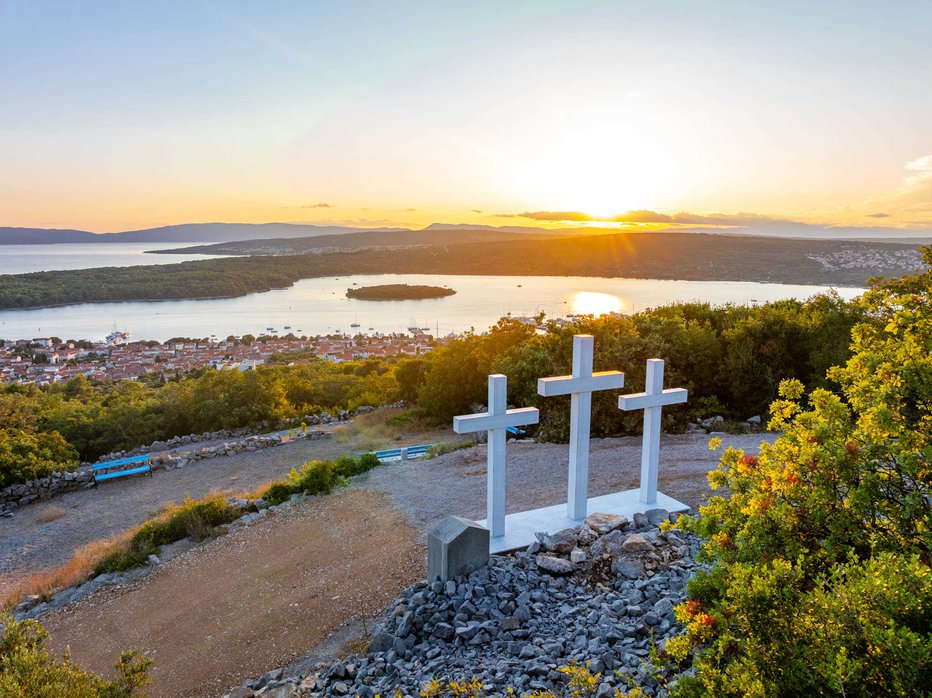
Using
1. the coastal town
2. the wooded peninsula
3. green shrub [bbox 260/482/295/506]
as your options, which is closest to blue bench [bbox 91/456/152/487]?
green shrub [bbox 260/482/295/506]

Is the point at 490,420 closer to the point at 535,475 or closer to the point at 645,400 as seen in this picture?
the point at 645,400

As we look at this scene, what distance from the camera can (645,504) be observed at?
667 centimetres

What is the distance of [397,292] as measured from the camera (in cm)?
6331

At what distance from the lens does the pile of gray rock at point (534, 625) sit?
3.71m

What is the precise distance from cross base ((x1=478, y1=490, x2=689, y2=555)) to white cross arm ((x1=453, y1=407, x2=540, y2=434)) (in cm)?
103

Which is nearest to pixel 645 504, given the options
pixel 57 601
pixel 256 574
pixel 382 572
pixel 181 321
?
pixel 382 572

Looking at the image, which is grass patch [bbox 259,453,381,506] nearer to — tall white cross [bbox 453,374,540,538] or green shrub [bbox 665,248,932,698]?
tall white cross [bbox 453,374,540,538]

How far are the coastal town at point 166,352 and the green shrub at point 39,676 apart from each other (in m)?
22.5

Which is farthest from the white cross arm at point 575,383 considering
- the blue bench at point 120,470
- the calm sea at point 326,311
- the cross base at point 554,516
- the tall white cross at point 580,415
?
the calm sea at point 326,311

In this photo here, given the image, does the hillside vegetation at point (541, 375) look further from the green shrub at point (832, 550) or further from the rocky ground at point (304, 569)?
the green shrub at point (832, 550)

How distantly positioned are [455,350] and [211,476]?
6487mm

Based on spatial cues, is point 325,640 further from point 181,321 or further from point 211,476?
point 181,321

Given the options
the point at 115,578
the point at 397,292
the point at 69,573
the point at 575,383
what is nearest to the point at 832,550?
the point at 575,383

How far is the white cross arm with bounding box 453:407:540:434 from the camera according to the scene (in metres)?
5.71
